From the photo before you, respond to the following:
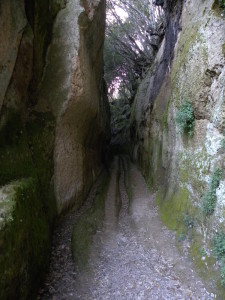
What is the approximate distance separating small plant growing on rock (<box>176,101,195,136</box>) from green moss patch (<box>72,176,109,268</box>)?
4073 millimetres

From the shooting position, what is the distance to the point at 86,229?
27.3 feet

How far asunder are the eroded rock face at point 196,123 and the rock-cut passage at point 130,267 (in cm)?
52

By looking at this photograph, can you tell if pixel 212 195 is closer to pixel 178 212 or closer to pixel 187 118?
pixel 178 212

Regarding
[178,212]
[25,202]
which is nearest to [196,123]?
[178,212]

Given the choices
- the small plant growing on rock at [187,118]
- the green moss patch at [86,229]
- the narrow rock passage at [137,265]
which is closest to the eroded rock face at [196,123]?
the small plant growing on rock at [187,118]

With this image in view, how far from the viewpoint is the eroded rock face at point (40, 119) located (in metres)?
5.45

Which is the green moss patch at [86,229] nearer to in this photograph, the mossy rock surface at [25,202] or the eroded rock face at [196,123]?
the mossy rock surface at [25,202]

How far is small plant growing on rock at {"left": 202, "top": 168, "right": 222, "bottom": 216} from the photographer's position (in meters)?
5.96

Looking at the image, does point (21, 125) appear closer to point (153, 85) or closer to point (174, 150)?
point (174, 150)

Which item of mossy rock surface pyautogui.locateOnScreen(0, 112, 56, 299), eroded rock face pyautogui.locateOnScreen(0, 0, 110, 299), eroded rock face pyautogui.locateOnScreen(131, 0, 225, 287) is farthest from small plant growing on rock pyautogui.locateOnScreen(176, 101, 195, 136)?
mossy rock surface pyautogui.locateOnScreen(0, 112, 56, 299)

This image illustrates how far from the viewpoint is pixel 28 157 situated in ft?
23.3

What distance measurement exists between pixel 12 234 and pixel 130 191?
749cm

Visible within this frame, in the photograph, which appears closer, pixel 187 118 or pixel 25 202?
pixel 25 202

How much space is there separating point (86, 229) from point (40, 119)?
11.9 ft
